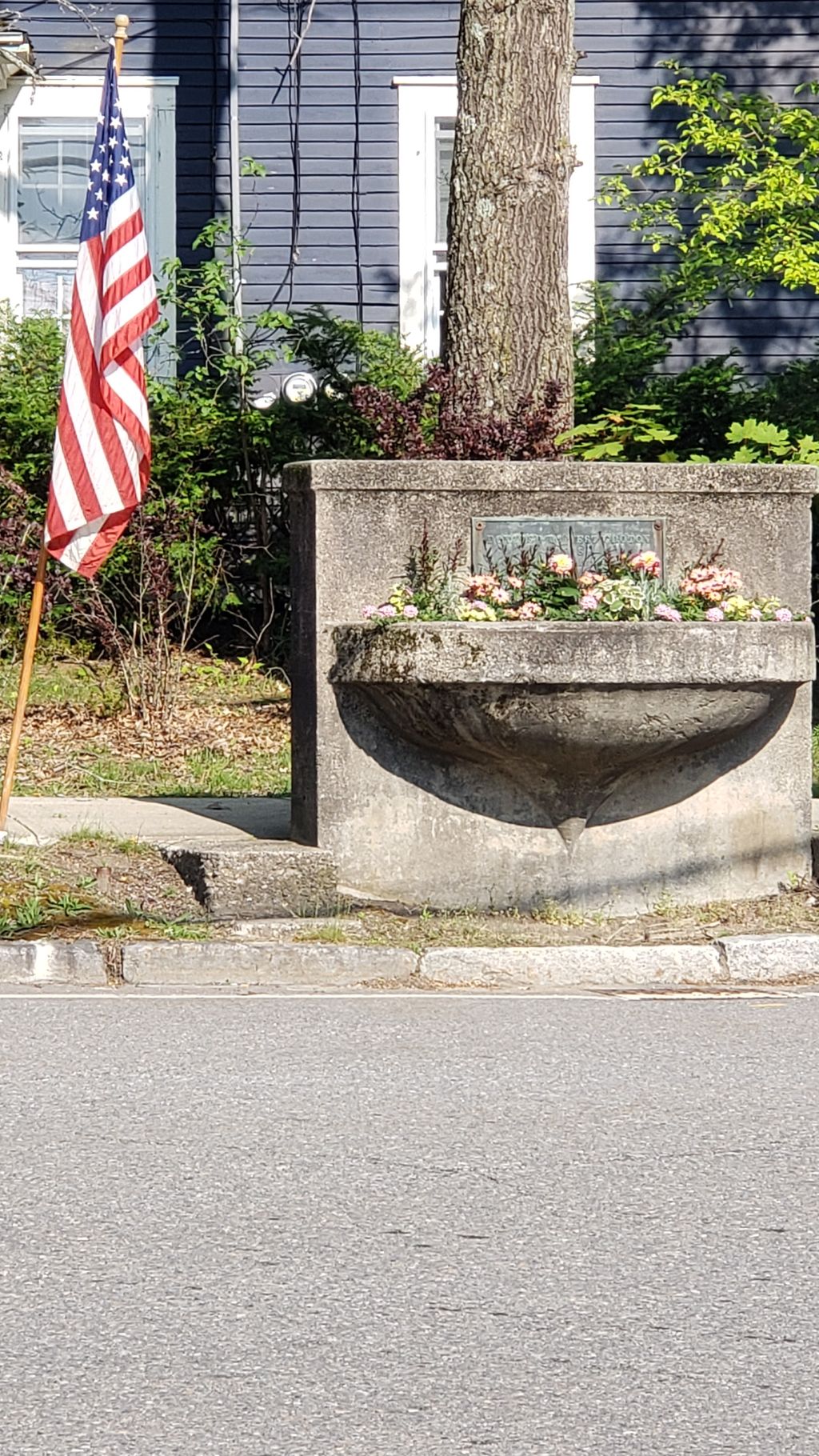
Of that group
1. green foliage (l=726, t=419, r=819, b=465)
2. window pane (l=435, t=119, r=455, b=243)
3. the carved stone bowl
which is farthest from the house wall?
the carved stone bowl

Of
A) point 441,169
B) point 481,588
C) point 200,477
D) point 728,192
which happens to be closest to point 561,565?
point 481,588

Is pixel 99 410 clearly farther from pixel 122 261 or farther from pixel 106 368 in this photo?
pixel 122 261

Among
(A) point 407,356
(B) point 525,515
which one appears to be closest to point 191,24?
(A) point 407,356

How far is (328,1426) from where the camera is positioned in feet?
11.1

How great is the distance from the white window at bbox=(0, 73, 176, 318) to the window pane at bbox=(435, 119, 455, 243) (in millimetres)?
2258

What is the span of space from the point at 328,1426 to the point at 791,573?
5.43m

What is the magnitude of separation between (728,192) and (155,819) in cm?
893

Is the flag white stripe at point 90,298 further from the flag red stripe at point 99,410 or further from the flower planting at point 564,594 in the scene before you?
the flower planting at point 564,594

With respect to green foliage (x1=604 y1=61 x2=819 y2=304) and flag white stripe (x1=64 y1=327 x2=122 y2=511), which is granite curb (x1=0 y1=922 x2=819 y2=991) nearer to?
flag white stripe (x1=64 y1=327 x2=122 y2=511)

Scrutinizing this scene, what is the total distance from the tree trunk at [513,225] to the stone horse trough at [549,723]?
3.28 m

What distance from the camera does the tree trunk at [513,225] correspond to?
11.2 meters

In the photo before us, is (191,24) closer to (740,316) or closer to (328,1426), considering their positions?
(740,316)

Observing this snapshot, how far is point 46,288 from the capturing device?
17.2 m

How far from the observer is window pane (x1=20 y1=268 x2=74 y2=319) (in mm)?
17078
